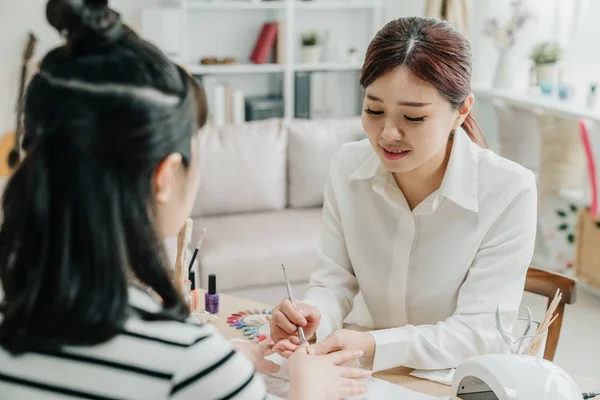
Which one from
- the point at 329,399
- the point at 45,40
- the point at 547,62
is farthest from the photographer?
the point at 45,40

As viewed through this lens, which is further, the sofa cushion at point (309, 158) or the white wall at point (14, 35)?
the white wall at point (14, 35)

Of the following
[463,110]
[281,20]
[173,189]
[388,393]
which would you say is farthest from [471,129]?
[281,20]

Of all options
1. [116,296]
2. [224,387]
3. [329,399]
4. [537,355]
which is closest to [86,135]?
[116,296]

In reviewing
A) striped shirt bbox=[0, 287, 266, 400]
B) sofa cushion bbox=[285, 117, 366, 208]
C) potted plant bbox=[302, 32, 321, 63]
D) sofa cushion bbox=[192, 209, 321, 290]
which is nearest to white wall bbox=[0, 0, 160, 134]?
potted plant bbox=[302, 32, 321, 63]

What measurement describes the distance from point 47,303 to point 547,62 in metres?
3.69

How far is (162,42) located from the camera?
4223mm

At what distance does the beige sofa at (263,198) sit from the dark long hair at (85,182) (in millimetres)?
2211

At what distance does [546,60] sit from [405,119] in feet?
9.53

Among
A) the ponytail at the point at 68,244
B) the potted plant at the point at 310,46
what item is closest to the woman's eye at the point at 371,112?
the ponytail at the point at 68,244

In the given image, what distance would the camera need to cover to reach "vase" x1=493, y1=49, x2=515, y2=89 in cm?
416

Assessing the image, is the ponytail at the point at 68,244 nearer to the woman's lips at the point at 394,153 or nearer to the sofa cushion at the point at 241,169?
the woman's lips at the point at 394,153

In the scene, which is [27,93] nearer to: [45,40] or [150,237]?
[150,237]

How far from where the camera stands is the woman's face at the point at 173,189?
79 centimetres

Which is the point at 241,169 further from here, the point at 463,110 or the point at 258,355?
the point at 258,355
